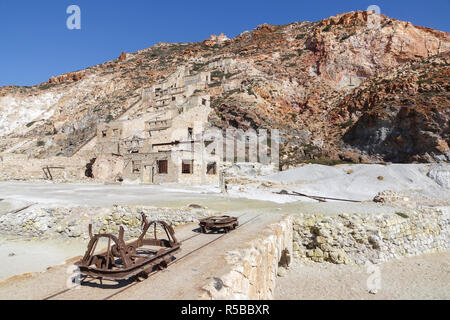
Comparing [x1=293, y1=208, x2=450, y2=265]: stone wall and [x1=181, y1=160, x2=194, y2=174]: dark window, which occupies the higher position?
[x1=181, y1=160, x2=194, y2=174]: dark window

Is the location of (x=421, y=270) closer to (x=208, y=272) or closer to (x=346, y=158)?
(x=208, y=272)

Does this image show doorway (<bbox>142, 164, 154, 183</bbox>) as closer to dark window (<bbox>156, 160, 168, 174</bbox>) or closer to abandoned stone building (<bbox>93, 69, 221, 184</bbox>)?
abandoned stone building (<bbox>93, 69, 221, 184</bbox>)

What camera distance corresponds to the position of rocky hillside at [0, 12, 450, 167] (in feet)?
126

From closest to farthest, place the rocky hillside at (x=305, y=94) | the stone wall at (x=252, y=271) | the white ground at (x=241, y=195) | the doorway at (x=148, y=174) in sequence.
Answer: the stone wall at (x=252, y=271) → the white ground at (x=241, y=195) → the doorway at (x=148, y=174) → the rocky hillside at (x=305, y=94)

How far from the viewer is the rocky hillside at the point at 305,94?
1517 inches

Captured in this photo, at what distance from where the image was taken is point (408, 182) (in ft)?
82.1

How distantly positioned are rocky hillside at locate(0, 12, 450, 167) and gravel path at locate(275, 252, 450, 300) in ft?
93.1

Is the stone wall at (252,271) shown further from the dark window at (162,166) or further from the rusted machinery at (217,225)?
the dark window at (162,166)

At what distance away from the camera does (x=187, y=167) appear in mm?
30297

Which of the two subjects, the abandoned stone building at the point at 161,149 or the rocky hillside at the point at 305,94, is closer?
the abandoned stone building at the point at 161,149

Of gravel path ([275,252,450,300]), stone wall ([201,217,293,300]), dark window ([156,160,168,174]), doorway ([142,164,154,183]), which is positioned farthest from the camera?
doorway ([142,164,154,183])

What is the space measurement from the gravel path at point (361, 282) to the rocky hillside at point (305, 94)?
28372mm

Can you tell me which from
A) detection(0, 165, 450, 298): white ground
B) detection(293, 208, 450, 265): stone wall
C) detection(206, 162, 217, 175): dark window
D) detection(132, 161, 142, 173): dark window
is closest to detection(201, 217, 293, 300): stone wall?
detection(293, 208, 450, 265): stone wall

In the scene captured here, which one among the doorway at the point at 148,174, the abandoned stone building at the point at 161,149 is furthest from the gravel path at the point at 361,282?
the doorway at the point at 148,174
